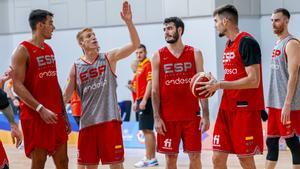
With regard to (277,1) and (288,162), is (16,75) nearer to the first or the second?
(288,162)

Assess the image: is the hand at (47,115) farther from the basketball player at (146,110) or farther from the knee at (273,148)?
the basketball player at (146,110)

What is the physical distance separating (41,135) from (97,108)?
683 millimetres

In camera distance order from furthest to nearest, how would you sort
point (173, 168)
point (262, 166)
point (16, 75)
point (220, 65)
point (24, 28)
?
A: point (24, 28) < point (220, 65) < point (262, 166) < point (173, 168) < point (16, 75)

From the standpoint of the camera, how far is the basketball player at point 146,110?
11695mm

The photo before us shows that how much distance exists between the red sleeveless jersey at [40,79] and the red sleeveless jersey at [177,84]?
4.01 feet

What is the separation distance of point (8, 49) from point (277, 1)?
8127 millimetres

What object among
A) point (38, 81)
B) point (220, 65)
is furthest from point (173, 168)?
point (220, 65)

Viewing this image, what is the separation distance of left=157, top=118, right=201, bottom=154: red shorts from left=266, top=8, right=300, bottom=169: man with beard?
3.24 feet

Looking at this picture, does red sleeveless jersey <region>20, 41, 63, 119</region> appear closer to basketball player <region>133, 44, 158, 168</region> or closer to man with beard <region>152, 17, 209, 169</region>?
man with beard <region>152, 17, 209, 169</region>

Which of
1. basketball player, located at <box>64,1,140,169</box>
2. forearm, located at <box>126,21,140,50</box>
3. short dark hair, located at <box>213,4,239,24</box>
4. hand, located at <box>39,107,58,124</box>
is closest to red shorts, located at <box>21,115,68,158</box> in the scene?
hand, located at <box>39,107,58,124</box>

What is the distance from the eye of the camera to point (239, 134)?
7.52 metres

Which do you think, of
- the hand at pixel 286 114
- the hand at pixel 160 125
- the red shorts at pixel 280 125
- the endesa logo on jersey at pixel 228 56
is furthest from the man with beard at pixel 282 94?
the hand at pixel 160 125

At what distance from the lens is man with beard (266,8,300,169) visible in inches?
326

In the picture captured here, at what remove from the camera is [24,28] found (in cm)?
1992
